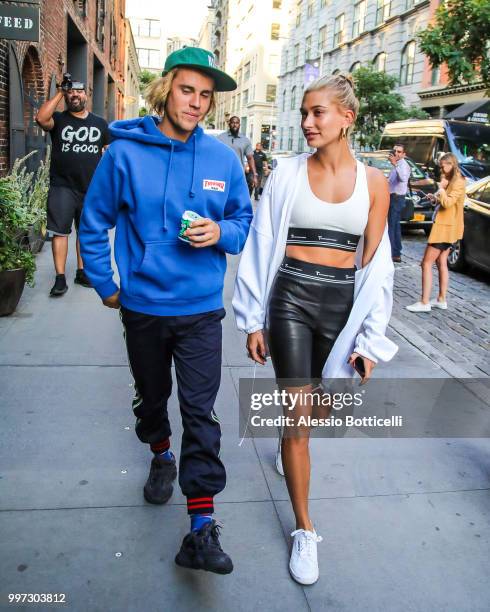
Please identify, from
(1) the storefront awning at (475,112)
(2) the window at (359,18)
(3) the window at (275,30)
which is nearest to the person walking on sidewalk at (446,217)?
(1) the storefront awning at (475,112)

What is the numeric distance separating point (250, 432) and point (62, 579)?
1.65 meters

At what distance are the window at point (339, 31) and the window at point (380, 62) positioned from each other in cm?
691

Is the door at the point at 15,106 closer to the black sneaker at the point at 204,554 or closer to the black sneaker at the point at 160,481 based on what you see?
the black sneaker at the point at 160,481

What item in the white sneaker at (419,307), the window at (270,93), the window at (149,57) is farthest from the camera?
the window at (149,57)

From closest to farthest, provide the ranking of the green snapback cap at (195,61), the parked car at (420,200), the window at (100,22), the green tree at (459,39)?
the green snapback cap at (195,61), the green tree at (459,39), the parked car at (420,200), the window at (100,22)

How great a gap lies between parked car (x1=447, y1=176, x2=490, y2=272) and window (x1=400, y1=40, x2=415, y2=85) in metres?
24.2

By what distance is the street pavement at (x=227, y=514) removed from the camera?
8.17ft

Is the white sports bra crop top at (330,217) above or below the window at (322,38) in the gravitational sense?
below

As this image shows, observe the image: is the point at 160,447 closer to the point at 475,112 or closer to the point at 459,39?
the point at 459,39

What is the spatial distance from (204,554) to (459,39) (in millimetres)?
13912

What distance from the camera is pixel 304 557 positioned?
8.54ft

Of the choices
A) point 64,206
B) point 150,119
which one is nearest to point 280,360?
point 150,119

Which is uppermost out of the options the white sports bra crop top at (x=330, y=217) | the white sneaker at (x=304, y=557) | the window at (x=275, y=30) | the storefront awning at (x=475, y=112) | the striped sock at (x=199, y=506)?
the window at (x=275, y=30)

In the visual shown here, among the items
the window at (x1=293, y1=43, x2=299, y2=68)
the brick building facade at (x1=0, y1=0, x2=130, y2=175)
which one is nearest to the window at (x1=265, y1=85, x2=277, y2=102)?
the window at (x1=293, y1=43, x2=299, y2=68)
